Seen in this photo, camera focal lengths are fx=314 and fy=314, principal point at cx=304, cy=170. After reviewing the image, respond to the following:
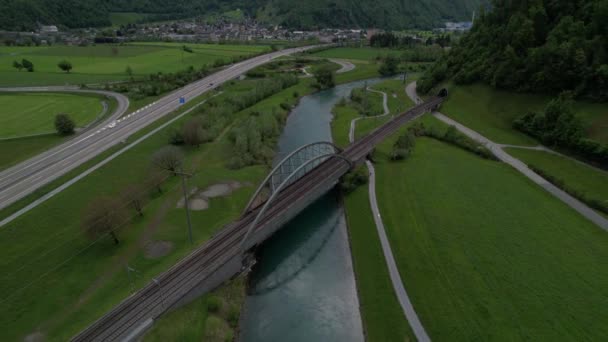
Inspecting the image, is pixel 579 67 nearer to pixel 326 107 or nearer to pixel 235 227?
pixel 326 107

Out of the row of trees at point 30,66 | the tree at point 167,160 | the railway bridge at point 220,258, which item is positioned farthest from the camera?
the row of trees at point 30,66

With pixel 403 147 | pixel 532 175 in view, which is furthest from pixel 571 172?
pixel 403 147

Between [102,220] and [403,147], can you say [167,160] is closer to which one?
[102,220]


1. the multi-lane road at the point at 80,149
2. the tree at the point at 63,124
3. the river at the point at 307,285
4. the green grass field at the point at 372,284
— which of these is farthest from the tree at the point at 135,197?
the tree at the point at 63,124

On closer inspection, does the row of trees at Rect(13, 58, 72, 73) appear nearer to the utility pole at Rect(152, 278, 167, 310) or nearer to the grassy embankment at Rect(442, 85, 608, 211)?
the utility pole at Rect(152, 278, 167, 310)

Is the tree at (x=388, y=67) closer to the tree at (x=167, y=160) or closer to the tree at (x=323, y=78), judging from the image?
the tree at (x=323, y=78)

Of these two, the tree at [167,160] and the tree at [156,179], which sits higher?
the tree at [167,160]

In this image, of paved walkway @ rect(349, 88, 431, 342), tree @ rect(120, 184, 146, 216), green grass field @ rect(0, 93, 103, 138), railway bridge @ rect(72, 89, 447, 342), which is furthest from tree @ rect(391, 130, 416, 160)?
green grass field @ rect(0, 93, 103, 138)
